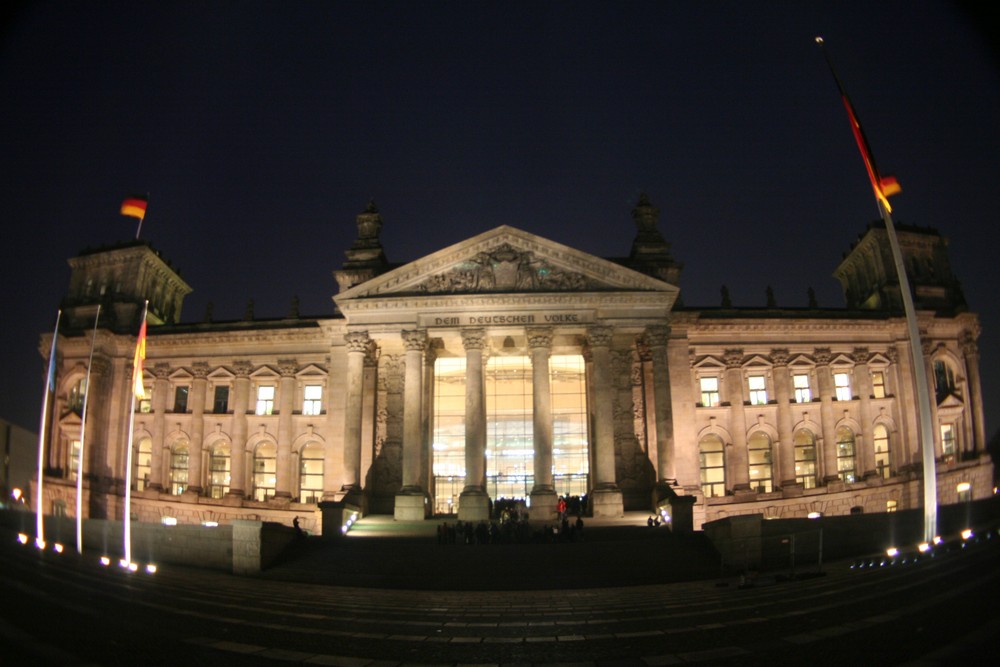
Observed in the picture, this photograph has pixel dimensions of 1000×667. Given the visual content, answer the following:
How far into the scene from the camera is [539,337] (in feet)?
116

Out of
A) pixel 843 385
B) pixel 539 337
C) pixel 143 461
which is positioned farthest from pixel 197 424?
pixel 843 385

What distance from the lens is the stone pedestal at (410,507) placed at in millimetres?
33250

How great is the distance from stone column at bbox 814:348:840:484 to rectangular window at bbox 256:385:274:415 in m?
38.8

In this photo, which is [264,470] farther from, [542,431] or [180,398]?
[542,431]

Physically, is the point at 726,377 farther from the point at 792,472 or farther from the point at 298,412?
the point at 298,412

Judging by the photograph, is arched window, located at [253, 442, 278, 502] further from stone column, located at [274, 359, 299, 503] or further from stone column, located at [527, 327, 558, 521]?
stone column, located at [527, 327, 558, 521]

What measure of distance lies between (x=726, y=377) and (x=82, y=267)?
2050 inches

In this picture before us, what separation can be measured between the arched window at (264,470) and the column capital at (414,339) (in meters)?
15.4

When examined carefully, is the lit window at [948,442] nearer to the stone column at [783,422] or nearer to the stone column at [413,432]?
the stone column at [783,422]

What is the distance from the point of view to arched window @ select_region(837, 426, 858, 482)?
138ft

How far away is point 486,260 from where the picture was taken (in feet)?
120

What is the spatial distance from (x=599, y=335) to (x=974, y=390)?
98.5 feet

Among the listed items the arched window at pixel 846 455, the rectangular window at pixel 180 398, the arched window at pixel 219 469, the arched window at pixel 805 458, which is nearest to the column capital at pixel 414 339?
the arched window at pixel 219 469

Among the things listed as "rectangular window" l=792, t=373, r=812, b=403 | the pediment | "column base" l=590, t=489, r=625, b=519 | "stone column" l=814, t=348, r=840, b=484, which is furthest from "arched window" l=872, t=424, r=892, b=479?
"column base" l=590, t=489, r=625, b=519
